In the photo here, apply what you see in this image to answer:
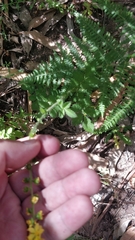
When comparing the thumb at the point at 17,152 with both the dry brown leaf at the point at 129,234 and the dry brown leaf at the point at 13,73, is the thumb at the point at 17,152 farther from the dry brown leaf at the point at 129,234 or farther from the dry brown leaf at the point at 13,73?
the dry brown leaf at the point at 129,234

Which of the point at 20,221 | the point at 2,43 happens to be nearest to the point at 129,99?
the point at 20,221

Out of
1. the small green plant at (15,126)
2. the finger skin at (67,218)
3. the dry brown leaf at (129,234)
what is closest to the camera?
the finger skin at (67,218)

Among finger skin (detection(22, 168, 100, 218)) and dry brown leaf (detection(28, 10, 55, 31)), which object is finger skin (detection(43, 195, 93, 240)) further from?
dry brown leaf (detection(28, 10, 55, 31))

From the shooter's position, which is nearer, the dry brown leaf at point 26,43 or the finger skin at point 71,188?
the finger skin at point 71,188

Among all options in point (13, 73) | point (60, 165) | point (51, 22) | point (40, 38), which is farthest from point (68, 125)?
point (60, 165)

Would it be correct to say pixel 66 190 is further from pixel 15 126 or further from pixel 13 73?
pixel 13 73

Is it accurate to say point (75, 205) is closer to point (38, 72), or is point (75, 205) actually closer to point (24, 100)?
point (38, 72)

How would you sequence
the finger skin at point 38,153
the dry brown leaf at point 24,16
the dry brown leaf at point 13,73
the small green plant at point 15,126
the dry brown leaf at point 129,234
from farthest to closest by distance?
the dry brown leaf at point 24,16
the dry brown leaf at point 13,73
the dry brown leaf at point 129,234
the small green plant at point 15,126
the finger skin at point 38,153

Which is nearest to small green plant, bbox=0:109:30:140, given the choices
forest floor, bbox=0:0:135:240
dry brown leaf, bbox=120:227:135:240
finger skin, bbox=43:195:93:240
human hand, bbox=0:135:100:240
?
forest floor, bbox=0:0:135:240

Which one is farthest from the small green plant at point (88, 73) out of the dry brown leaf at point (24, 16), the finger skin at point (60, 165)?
the dry brown leaf at point (24, 16)
